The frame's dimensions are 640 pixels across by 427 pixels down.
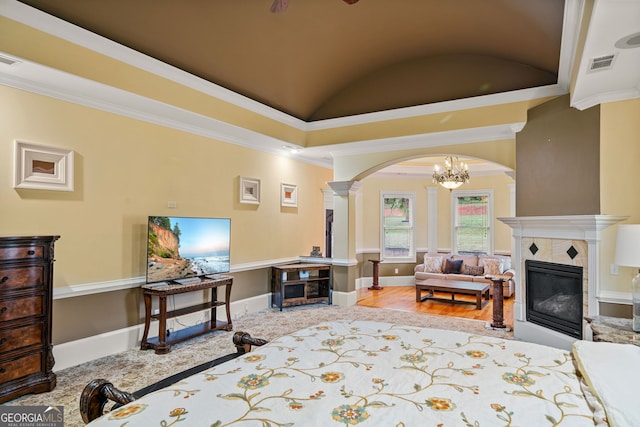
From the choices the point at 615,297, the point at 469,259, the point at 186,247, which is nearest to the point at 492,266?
the point at 469,259

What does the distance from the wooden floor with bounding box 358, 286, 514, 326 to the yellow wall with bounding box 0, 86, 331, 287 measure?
2635mm

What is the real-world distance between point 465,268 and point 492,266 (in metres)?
0.54

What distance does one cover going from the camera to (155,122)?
13.8ft

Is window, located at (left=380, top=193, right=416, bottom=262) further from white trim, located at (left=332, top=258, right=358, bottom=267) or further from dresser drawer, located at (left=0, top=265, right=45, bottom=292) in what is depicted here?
dresser drawer, located at (left=0, top=265, right=45, bottom=292)

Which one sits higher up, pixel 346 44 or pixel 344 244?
pixel 346 44

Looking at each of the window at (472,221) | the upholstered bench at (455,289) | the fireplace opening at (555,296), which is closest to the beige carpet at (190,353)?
the fireplace opening at (555,296)

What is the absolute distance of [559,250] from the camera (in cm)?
391

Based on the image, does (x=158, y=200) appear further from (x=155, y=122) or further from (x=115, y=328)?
(x=115, y=328)

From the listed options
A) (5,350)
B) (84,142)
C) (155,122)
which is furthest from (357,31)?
(5,350)

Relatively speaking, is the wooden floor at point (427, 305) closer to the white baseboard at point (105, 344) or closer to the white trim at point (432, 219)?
the white trim at point (432, 219)

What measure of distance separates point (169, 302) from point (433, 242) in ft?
21.0

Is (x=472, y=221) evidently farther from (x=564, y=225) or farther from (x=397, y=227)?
(x=564, y=225)

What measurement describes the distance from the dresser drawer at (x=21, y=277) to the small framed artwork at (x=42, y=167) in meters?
0.78

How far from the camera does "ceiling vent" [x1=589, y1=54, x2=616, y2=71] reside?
259 cm
